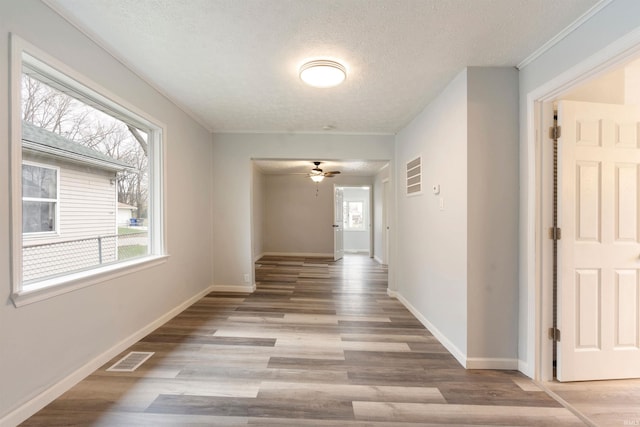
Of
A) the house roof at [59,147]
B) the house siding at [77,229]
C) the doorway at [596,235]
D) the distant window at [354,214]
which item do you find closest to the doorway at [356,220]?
the distant window at [354,214]

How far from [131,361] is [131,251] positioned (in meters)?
0.98

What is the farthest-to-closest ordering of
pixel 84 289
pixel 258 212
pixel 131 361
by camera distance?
pixel 258 212 < pixel 131 361 < pixel 84 289

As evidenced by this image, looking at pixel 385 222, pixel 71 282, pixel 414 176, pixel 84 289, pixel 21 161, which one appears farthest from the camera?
pixel 385 222

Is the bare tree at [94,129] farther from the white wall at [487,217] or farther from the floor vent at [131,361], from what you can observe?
the white wall at [487,217]

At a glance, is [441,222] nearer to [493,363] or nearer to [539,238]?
[539,238]

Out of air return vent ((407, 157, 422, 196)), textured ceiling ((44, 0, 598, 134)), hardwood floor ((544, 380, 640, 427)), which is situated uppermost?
textured ceiling ((44, 0, 598, 134))

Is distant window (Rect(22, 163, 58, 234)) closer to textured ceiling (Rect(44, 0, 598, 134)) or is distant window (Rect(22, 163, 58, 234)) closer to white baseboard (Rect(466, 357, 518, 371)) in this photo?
textured ceiling (Rect(44, 0, 598, 134))

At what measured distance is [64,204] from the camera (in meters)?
1.91

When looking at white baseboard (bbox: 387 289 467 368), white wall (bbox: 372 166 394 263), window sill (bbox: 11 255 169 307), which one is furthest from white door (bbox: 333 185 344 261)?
window sill (bbox: 11 255 169 307)

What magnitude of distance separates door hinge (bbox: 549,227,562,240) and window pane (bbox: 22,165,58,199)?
138 inches

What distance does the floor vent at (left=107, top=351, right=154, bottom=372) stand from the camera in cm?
207

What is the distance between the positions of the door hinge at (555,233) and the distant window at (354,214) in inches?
295

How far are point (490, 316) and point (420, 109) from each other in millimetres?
2198

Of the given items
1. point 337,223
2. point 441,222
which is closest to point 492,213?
point 441,222
